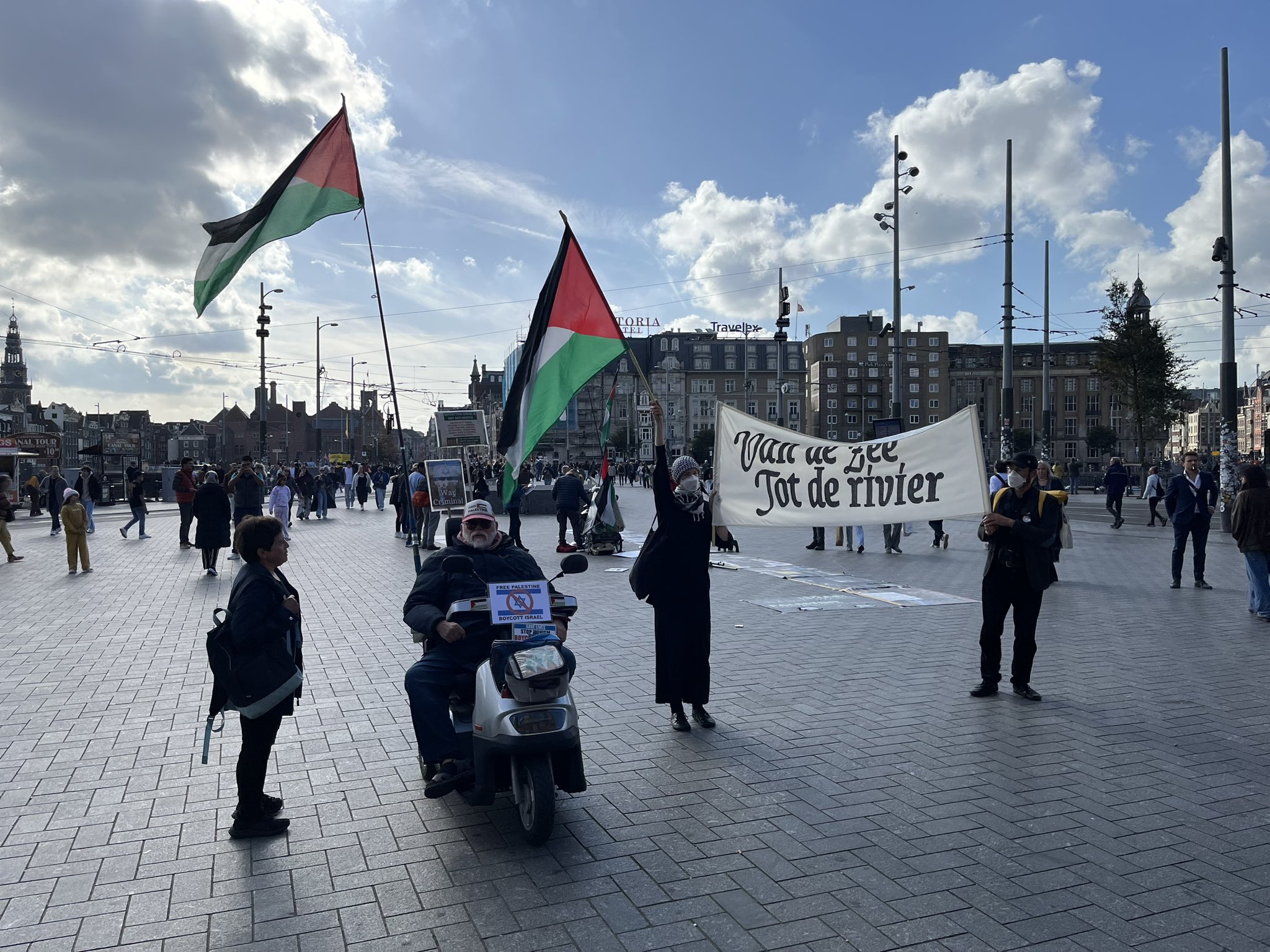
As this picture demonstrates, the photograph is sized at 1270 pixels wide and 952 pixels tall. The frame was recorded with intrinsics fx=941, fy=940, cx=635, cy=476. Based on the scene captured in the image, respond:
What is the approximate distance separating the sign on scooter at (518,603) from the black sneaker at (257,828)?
1.43m

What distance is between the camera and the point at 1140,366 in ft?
137

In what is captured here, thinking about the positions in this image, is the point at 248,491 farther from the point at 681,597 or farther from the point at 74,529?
the point at 681,597

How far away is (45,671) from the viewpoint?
8.27 m

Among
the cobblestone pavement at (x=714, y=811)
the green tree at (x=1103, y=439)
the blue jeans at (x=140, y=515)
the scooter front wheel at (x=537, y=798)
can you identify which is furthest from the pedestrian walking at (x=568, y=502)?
the green tree at (x=1103, y=439)

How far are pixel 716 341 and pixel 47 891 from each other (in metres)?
134

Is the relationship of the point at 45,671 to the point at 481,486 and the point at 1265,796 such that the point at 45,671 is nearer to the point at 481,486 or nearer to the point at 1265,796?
the point at 1265,796

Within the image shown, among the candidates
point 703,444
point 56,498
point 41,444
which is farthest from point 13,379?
point 56,498

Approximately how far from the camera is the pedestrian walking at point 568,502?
18.9 meters

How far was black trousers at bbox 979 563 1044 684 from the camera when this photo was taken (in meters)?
7.22

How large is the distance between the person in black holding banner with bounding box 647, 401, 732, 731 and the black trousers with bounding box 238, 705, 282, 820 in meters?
2.67

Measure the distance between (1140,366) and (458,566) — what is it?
43764mm

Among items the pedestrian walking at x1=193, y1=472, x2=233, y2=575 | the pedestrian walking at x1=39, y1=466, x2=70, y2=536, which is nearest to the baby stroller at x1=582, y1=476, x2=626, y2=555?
the pedestrian walking at x1=193, y1=472, x2=233, y2=575

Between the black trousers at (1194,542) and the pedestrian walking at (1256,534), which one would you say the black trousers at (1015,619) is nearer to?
the pedestrian walking at (1256,534)

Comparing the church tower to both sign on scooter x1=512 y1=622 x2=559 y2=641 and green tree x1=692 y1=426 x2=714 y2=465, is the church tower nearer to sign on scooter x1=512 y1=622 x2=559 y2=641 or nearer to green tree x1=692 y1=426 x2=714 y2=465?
green tree x1=692 y1=426 x2=714 y2=465
